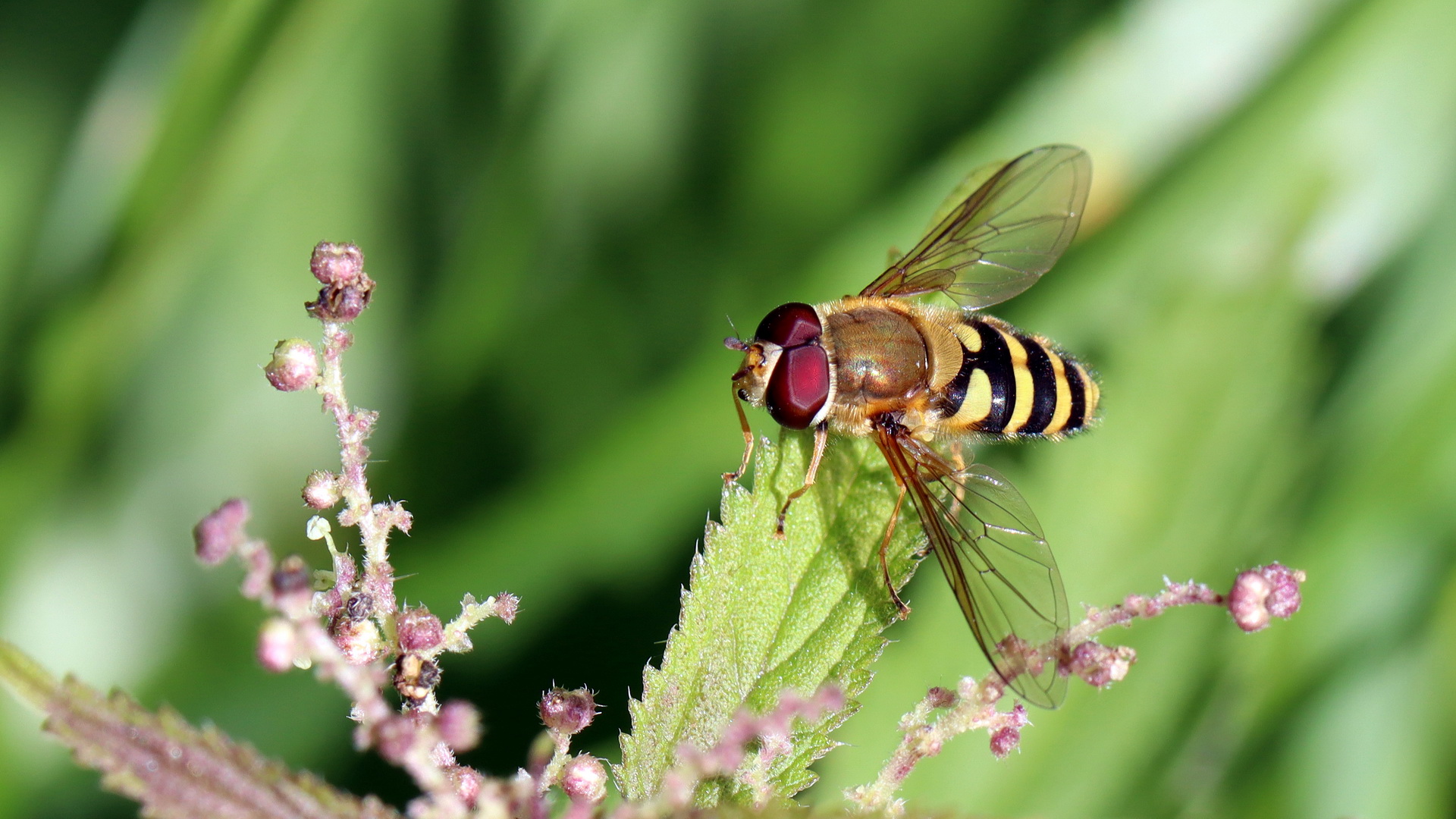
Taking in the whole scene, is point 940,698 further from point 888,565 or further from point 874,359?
point 874,359

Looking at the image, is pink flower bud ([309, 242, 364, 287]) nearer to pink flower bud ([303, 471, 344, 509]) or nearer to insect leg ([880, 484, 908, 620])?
pink flower bud ([303, 471, 344, 509])

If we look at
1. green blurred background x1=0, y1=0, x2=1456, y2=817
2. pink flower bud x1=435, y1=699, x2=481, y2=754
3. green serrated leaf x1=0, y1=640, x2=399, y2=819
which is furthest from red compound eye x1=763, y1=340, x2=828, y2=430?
→ green serrated leaf x1=0, y1=640, x2=399, y2=819

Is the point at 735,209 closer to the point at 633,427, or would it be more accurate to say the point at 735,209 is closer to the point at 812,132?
the point at 812,132

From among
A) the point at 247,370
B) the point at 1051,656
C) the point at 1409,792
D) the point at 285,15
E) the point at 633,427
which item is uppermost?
the point at 285,15

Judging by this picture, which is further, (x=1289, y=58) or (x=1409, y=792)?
(x=1289, y=58)

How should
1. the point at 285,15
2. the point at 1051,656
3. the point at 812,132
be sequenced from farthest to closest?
the point at 812,132 → the point at 285,15 → the point at 1051,656

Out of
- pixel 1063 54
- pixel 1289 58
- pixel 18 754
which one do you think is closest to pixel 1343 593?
pixel 1289 58

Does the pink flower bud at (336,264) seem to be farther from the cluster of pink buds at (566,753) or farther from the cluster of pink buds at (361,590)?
the cluster of pink buds at (566,753)
